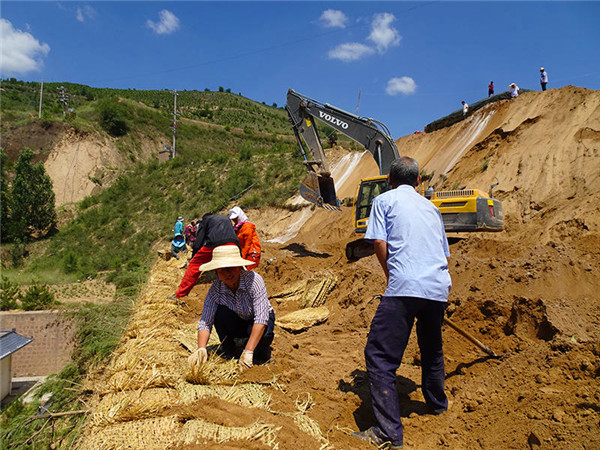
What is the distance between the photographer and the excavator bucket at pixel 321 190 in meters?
12.8

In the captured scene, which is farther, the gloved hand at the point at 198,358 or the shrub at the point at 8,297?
the shrub at the point at 8,297

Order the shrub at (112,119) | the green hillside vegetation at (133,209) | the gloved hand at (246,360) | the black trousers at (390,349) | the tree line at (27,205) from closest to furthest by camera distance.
A: 1. the black trousers at (390,349)
2. the gloved hand at (246,360)
3. the green hillside vegetation at (133,209)
4. the tree line at (27,205)
5. the shrub at (112,119)

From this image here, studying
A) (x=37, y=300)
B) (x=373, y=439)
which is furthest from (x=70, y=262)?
(x=373, y=439)

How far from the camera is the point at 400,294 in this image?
108 inches

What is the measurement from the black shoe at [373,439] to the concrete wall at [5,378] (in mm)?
16420

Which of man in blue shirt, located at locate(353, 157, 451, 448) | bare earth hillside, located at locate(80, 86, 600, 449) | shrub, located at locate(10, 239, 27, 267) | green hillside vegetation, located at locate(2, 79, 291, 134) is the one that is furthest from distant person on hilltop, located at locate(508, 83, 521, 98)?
green hillside vegetation, located at locate(2, 79, 291, 134)

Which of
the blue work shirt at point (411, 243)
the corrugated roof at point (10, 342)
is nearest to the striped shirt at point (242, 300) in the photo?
the blue work shirt at point (411, 243)

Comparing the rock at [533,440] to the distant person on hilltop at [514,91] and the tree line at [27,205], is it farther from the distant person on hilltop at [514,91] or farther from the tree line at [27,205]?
the tree line at [27,205]

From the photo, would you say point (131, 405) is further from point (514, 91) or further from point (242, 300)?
point (514, 91)

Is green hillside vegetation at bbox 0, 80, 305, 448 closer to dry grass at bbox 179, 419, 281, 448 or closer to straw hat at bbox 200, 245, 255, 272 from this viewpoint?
straw hat at bbox 200, 245, 255, 272

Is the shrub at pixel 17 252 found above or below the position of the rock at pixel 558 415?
below

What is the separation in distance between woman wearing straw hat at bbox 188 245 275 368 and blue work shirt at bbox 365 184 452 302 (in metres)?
1.24

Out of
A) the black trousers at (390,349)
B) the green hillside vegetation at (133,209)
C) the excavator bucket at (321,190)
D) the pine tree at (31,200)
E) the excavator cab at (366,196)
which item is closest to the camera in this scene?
the black trousers at (390,349)

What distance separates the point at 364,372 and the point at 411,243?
1714 mm
